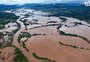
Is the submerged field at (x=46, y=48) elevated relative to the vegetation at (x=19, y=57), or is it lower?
lower

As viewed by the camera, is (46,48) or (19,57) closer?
(19,57)

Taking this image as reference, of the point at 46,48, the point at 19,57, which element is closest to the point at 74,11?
the point at 46,48

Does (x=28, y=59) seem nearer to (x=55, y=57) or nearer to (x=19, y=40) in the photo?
(x=55, y=57)

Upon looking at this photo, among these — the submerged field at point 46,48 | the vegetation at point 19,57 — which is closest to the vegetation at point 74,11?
the submerged field at point 46,48

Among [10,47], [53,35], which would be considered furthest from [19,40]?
[53,35]

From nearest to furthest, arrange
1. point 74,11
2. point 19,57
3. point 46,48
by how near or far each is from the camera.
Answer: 1. point 19,57
2. point 46,48
3. point 74,11

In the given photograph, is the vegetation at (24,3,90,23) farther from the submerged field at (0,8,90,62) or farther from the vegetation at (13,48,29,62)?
the vegetation at (13,48,29,62)

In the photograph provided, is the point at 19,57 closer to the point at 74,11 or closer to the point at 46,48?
the point at 46,48

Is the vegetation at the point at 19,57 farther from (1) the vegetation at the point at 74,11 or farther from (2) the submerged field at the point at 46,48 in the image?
(1) the vegetation at the point at 74,11

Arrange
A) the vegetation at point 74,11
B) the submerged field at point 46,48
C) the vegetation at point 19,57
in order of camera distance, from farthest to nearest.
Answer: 1. the vegetation at point 74,11
2. the submerged field at point 46,48
3. the vegetation at point 19,57

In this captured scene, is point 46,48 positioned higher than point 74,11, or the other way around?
point 46,48

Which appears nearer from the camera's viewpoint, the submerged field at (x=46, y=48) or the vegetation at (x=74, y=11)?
the submerged field at (x=46, y=48)
